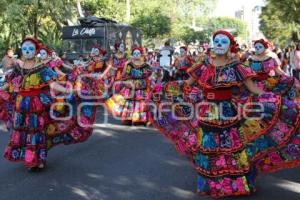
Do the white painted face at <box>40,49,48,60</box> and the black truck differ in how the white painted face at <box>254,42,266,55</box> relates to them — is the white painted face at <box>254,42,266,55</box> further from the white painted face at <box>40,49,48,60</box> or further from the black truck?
the black truck

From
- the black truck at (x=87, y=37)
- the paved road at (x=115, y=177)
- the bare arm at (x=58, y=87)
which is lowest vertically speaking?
the paved road at (x=115, y=177)

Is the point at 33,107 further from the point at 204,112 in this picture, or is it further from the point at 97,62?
the point at 97,62

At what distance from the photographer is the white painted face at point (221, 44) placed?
6.22 metres

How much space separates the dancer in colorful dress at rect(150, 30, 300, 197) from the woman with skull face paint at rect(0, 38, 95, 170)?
7.47ft

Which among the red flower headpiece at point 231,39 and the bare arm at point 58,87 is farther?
the bare arm at point 58,87

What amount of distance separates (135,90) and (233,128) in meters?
6.03

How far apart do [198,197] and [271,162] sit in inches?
36.6

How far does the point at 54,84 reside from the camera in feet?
25.0

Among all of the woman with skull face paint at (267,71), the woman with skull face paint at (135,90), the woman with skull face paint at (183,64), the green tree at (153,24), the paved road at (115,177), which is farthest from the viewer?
the green tree at (153,24)

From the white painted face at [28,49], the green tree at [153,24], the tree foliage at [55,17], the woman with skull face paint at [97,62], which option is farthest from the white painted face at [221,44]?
the green tree at [153,24]

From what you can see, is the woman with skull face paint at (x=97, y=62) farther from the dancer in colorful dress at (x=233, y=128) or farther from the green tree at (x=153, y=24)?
the green tree at (x=153, y=24)

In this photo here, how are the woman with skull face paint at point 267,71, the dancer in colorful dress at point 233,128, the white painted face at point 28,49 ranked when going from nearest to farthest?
the dancer in colorful dress at point 233,128 → the white painted face at point 28,49 → the woman with skull face paint at point 267,71

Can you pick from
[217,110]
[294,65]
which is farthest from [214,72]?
[294,65]

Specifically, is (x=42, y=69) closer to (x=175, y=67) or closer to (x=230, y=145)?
(x=230, y=145)
